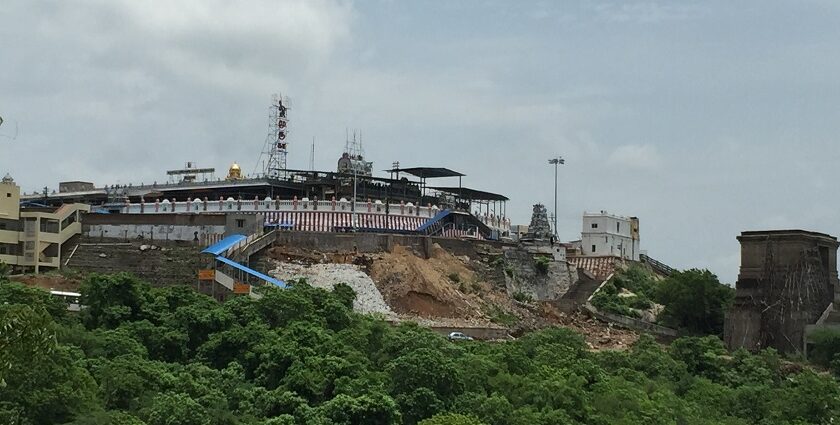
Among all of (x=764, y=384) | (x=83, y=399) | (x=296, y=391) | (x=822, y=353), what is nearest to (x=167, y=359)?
(x=296, y=391)

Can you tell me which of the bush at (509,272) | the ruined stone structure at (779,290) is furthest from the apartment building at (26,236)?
the ruined stone structure at (779,290)

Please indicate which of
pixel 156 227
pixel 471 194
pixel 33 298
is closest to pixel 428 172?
pixel 471 194

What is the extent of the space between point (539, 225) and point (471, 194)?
460 cm

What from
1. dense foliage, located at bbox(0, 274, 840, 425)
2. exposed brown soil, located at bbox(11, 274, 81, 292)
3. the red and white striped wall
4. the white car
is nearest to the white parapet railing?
the red and white striped wall

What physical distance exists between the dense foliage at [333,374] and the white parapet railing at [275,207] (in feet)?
40.1

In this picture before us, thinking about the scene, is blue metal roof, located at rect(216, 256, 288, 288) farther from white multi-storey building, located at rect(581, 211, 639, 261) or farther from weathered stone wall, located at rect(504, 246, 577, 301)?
white multi-storey building, located at rect(581, 211, 639, 261)

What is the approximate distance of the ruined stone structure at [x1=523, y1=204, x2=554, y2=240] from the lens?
71.1 meters

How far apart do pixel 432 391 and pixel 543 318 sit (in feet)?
76.4

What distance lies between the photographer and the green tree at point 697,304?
192 ft

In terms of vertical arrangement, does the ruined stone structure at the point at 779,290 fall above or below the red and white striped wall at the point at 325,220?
below

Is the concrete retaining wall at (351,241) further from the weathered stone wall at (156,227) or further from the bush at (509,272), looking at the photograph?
the bush at (509,272)

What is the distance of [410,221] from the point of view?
62.8 metres

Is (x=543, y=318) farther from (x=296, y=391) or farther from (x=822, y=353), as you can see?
(x=296, y=391)

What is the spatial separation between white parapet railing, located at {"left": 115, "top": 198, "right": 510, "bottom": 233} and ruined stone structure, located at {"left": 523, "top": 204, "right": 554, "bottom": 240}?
7.86m
